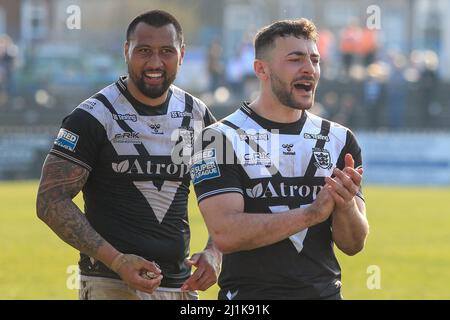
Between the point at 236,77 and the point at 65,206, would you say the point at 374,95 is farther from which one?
the point at 65,206

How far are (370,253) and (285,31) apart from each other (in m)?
10.6

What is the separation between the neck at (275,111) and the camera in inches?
234

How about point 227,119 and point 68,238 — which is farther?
point 68,238

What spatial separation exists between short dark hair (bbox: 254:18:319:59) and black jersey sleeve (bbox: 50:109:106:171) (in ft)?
3.83

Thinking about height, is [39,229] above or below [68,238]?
below

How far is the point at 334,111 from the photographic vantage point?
3325 centimetres

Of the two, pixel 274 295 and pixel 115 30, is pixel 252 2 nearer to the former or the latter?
pixel 115 30

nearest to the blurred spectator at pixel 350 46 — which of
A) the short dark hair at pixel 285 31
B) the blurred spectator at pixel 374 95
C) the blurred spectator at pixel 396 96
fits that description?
the blurred spectator at pixel 374 95

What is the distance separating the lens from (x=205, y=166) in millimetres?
5883

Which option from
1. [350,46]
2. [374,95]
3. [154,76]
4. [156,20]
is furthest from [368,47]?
[154,76]

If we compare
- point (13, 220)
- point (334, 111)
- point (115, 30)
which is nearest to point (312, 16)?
point (115, 30)

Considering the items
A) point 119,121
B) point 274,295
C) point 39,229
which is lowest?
point 39,229

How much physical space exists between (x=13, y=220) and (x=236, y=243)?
15126mm

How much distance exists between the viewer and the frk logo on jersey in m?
5.95
